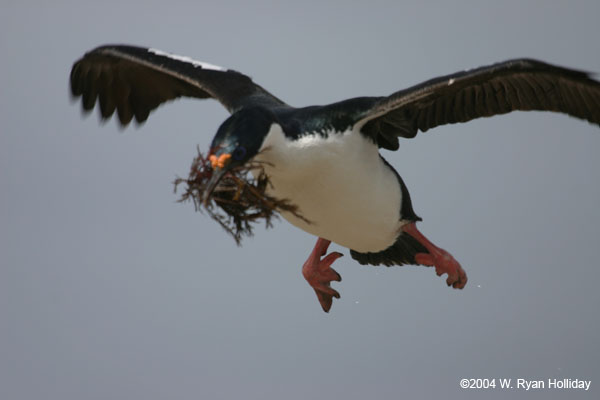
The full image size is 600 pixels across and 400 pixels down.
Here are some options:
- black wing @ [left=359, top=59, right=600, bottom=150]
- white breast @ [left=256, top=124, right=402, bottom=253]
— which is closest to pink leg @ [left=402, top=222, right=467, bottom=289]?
white breast @ [left=256, top=124, right=402, bottom=253]

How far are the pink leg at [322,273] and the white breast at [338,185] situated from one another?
939 mm

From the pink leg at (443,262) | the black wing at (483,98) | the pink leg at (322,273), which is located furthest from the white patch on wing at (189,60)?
the pink leg at (443,262)

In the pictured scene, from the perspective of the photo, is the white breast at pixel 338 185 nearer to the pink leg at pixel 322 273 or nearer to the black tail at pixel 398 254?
the black tail at pixel 398 254

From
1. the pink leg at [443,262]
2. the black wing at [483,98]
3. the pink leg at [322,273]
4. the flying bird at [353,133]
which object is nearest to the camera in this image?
the flying bird at [353,133]

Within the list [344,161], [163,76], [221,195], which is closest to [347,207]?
[344,161]

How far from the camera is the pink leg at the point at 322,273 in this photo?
33.1 feet

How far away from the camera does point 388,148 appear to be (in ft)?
30.0

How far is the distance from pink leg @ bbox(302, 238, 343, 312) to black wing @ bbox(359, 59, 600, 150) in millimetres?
1592

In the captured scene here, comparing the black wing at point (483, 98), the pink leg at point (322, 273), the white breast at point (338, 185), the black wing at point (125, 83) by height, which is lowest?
the pink leg at point (322, 273)

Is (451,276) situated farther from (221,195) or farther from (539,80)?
(221,195)

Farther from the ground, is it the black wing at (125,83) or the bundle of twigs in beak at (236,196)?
the black wing at (125,83)

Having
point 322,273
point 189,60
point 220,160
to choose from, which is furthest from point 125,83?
point 220,160

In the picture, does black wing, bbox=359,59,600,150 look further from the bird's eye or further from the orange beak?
the orange beak

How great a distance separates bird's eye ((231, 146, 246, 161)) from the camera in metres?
6.97
